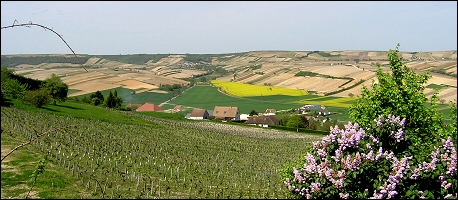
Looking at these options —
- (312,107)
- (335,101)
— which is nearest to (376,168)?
(312,107)

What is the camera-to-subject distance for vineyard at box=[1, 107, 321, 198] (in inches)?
612

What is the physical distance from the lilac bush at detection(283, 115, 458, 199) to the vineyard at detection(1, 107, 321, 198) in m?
5.11

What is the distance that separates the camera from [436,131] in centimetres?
1053

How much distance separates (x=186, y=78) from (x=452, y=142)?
140 meters

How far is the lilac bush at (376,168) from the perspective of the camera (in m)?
7.58

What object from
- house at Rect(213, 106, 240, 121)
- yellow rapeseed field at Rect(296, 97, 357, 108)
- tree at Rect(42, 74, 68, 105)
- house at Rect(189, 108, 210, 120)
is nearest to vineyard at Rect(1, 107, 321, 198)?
tree at Rect(42, 74, 68, 105)

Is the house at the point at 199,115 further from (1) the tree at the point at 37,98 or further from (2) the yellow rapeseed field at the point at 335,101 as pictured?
(1) the tree at the point at 37,98

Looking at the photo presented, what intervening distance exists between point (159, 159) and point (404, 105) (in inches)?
619

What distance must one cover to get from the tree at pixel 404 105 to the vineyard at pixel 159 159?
410 cm

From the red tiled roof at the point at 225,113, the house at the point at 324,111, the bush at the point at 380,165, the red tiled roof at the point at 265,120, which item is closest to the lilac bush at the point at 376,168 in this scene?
the bush at the point at 380,165

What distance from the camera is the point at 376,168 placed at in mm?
7969

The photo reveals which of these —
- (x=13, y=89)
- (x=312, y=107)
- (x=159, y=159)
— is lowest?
(x=312, y=107)

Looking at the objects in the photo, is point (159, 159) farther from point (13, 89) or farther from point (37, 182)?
point (13, 89)

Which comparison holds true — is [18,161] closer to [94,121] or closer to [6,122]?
[6,122]
